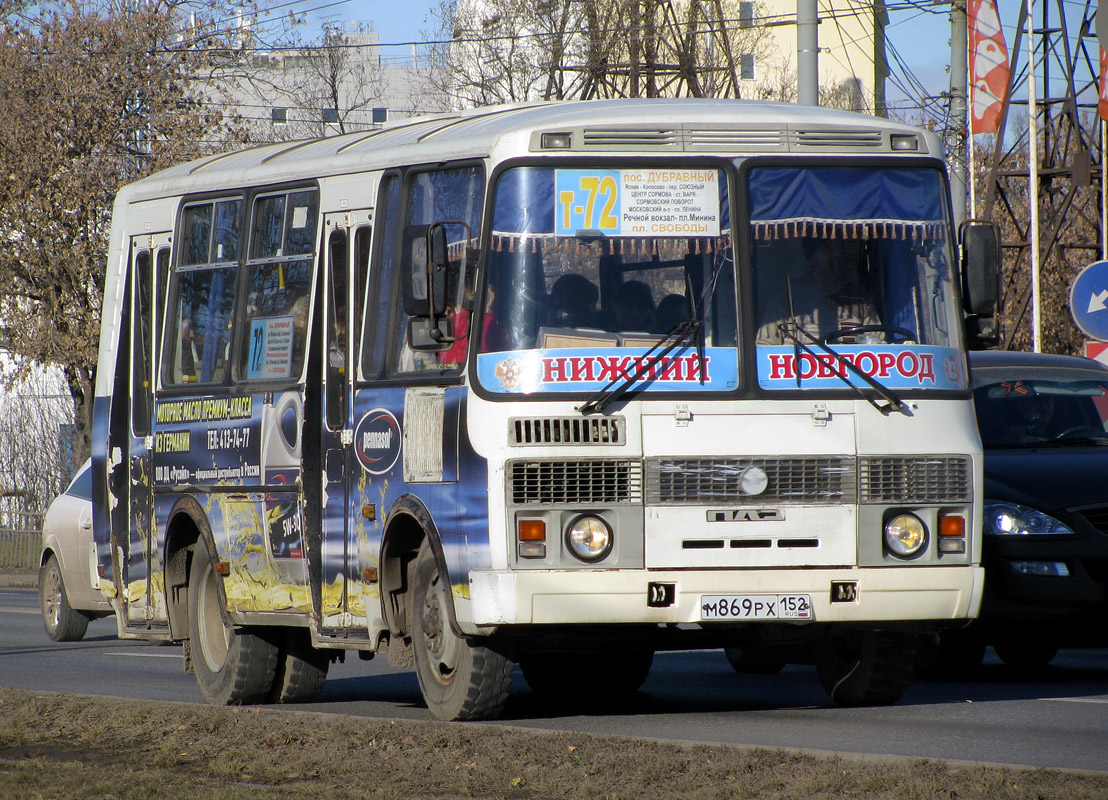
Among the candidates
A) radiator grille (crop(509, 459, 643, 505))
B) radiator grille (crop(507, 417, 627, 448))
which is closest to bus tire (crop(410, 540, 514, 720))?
radiator grille (crop(509, 459, 643, 505))

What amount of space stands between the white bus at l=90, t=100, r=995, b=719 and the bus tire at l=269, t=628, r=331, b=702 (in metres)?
1.24

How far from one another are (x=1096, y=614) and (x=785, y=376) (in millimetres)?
3037

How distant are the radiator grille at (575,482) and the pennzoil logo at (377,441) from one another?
3.60 ft

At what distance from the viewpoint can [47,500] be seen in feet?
114

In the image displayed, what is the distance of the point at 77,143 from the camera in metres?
31.2

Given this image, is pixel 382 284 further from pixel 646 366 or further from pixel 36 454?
pixel 36 454

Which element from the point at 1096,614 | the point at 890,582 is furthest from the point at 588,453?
the point at 1096,614

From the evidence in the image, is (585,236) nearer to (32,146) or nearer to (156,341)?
(156,341)

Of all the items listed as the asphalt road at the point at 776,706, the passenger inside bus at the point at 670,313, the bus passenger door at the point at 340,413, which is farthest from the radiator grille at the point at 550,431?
the bus passenger door at the point at 340,413

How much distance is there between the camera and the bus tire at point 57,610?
56.4 feet

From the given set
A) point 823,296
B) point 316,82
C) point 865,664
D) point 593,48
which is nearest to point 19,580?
point 593,48

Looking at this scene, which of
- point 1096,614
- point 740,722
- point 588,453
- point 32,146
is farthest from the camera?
point 32,146

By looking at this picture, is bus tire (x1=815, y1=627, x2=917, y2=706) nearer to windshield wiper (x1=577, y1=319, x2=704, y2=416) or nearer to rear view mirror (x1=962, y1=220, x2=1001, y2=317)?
rear view mirror (x1=962, y1=220, x2=1001, y2=317)

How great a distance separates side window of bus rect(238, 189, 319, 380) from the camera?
10.1 metres
